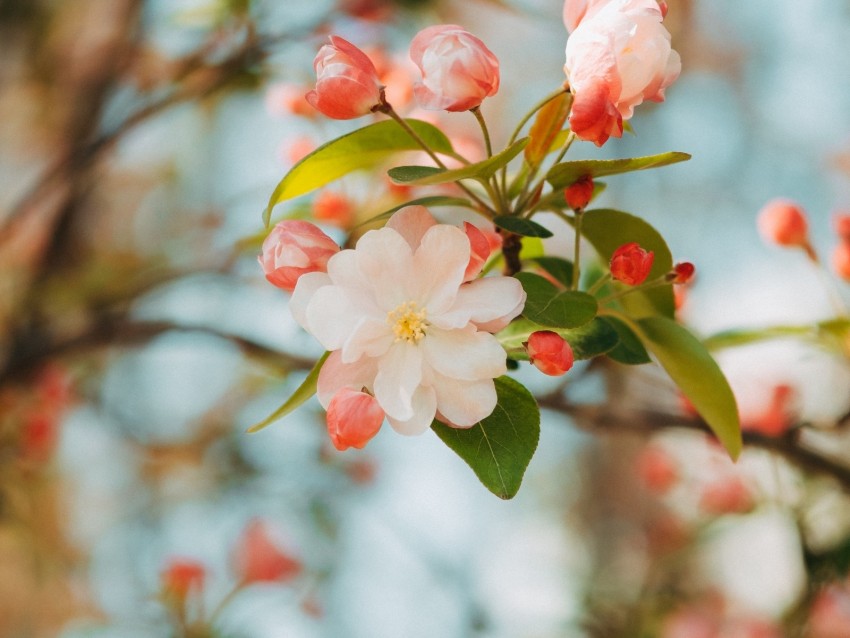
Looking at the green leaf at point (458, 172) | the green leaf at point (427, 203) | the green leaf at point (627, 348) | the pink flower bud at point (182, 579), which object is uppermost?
the green leaf at point (458, 172)

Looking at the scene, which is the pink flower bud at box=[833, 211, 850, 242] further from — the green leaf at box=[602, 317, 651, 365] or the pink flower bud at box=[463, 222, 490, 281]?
the pink flower bud at box=[463, 222, 490, 281]

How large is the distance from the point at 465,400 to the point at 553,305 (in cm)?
7

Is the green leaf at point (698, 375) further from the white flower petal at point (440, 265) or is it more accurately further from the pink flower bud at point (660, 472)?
the pink flower bud at point (660, 472)

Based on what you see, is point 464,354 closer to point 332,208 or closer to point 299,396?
point 299,396

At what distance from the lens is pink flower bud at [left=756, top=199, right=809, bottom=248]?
842 millimetres

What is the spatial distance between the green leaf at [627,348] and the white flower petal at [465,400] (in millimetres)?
113

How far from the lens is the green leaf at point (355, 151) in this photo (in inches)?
20.6

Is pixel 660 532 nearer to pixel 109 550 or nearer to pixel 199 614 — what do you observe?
pixel 199 614

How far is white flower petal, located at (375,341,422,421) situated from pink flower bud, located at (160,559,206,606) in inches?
37.1

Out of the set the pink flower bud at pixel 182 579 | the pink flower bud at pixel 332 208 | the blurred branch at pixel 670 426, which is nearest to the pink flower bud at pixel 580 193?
the blurred branch at pixel 670 426

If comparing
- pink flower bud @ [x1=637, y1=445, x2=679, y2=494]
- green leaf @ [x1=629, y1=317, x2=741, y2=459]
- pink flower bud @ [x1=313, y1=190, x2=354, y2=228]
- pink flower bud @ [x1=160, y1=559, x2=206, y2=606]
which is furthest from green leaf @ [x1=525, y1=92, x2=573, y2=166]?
pink flower bud @ [x1=637, y1=445, x2=679, y2=494]

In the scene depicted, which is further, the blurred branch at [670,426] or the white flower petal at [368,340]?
the blurred branch at [670,426]

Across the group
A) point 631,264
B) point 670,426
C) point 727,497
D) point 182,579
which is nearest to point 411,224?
point 631,264

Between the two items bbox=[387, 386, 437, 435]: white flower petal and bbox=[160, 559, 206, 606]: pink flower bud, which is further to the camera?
bbox=[160, 559, 206, 606]: pink flower bud
